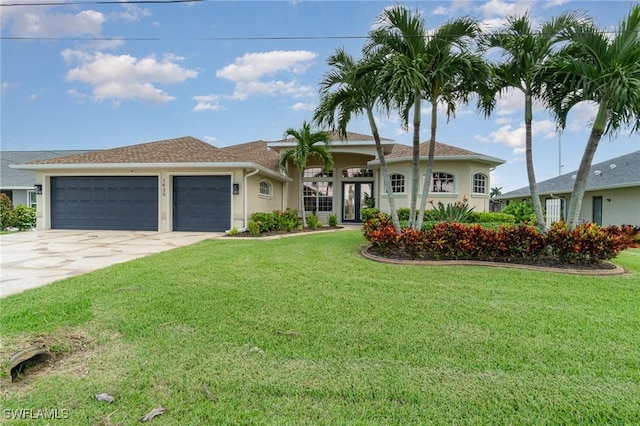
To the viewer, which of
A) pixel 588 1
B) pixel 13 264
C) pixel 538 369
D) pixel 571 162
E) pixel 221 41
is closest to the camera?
pixel 538 369

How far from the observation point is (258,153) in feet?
60.8

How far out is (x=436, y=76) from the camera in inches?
293

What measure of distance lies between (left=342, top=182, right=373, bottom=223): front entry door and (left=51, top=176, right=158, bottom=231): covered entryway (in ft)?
31.9

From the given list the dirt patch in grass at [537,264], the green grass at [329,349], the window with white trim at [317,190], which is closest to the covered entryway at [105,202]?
the window with white trim at [317,190]

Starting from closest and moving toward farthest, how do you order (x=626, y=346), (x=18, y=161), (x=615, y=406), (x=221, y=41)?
(x=615, y=406)
(x=626, y=346)
(x=221, y=41)
(x=18, y=161)

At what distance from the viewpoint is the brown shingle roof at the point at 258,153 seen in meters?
16.5

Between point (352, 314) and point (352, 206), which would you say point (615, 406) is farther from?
point (352, 206)

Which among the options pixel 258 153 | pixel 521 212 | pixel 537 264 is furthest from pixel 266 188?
pixel 521 212

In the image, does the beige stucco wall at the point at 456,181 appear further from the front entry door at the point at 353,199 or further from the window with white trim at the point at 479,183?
the front entry door at the point at 353,199

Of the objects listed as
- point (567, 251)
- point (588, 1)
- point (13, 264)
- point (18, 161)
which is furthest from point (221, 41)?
point (18, 161)

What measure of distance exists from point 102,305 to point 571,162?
32.0 metres

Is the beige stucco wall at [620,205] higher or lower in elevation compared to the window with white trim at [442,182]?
lower

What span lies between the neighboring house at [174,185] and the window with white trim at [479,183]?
0.16 ft

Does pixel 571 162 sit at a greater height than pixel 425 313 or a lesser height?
greater
